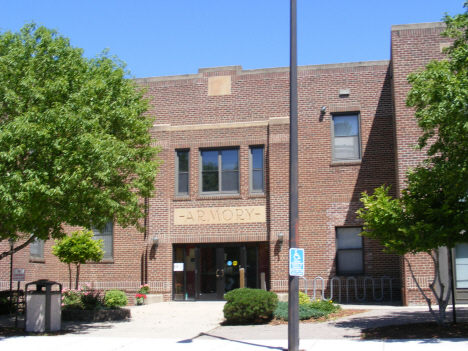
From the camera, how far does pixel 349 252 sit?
64.0ft

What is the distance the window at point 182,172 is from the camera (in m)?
20.9

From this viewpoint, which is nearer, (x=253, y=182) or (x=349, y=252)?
(x=349, y=252)

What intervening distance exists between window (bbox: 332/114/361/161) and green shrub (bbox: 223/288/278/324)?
7.73 meters

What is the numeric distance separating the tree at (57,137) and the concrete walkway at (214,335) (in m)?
2.66

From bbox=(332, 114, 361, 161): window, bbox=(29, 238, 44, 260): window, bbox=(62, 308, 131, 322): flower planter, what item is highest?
bbox=(332, 114, 361, 161): window

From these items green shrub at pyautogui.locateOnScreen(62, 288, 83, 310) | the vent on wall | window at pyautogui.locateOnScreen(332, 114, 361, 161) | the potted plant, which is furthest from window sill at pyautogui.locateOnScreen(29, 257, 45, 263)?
the vent on wall

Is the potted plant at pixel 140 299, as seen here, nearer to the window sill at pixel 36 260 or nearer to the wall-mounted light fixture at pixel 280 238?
the window sill at pixel 36 260

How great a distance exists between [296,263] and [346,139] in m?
11.0

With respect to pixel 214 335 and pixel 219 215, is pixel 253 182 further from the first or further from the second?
pixel 214 335

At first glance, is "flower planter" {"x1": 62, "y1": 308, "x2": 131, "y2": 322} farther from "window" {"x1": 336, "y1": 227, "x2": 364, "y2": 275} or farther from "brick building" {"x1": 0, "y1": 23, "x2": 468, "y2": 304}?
"window" {"x1": 336, "y1": 227, "x2": 364, "y2": 275}

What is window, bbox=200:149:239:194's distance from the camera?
2059 centimetres

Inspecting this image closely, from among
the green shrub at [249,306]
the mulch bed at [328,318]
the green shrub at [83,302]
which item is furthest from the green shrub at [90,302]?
the mulch bed at [328,318]

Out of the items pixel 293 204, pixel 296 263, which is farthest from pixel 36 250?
pixel 296 263

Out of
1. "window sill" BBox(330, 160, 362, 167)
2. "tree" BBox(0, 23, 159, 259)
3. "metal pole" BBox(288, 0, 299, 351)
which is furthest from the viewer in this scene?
"window sill" BBox(330, 160, 362, 167)
